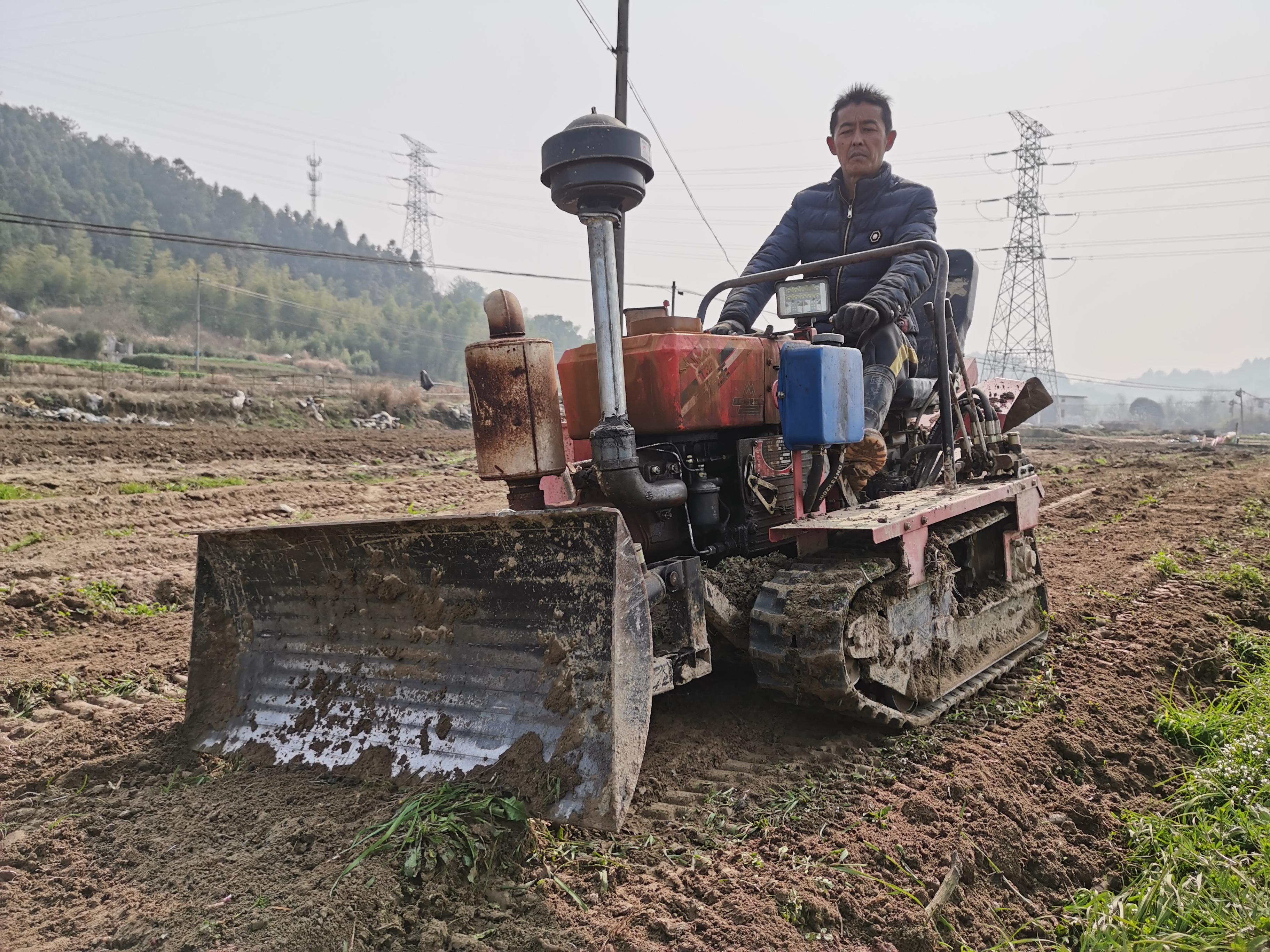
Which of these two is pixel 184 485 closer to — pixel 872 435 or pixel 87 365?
pixel 872 435

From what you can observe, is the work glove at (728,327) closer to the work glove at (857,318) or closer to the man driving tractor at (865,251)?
the man driving tractor at (865,251)

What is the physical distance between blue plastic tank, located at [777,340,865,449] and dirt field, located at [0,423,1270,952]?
1.13m

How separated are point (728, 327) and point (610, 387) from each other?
150cm

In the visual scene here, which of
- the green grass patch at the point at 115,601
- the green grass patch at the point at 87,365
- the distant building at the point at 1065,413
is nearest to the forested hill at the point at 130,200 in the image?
the green grass patch at the point at 87,365

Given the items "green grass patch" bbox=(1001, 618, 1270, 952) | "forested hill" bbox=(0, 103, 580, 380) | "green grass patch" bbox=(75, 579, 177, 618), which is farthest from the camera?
"forested hill" bbox=(0, 103, 580, 380)

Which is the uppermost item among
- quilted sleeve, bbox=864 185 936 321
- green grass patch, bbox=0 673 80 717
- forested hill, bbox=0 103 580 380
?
forested hill, bbox=0 103 580 380

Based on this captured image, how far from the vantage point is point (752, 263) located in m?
4.77

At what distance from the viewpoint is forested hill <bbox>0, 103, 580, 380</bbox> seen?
153 ft

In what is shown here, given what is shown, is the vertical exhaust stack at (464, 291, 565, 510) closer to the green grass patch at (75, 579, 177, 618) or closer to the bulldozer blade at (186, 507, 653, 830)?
the bulldozer blade at (186, 507, 653, 830)

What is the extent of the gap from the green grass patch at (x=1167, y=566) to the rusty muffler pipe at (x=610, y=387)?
16.1ft

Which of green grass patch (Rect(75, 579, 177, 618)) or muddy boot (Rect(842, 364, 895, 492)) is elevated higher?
muddy boot (Rect(842, 364, 895, 492))

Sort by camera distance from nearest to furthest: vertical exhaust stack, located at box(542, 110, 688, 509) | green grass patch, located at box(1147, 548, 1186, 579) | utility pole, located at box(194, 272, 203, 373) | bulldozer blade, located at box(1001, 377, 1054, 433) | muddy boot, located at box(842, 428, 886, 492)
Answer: vertical exhaust stack, located at box(542, 110, 688, 509)
muddy boot, located at box(842, 428, 886, 492)
bulldozer blade, located at box(1001, 377, 1054, 433)
green grass patch, located at box(1147, 548, 1186, 579)
utility pole, located at box(194, 272, 203, 373)

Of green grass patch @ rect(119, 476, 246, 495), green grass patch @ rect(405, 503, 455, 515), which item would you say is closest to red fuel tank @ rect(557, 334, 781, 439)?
green grass patch @ rect(405, 503, 455, 515)

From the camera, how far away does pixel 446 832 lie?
2.34 meters
